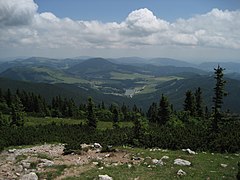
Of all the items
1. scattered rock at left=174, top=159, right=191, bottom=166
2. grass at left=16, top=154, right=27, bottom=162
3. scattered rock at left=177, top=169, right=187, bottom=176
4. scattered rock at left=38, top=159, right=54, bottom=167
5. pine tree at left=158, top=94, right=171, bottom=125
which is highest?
scattered rock at left=177, top=169, right=187, bottom=176

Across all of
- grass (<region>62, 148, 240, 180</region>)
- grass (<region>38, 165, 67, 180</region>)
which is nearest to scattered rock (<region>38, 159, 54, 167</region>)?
grass (<region>38, 165, 67, 180</region>)

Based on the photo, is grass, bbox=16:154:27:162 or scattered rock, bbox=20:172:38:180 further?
grass, bbox=16:154:27:162

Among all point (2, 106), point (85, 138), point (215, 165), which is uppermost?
point (215, 165)

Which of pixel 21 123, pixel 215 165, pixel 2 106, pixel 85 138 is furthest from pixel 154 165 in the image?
pixel 2 106

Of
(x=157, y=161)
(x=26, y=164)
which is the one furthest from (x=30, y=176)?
(x=157, y=161)

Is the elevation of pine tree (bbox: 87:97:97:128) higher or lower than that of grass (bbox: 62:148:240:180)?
lower

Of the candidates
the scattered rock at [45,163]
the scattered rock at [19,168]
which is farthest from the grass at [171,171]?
the scattered rock at [19,168]

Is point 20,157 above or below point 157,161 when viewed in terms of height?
below

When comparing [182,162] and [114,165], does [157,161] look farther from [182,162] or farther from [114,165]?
[114,165]

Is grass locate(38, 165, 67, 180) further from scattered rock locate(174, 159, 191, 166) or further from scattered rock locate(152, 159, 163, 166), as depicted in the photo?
scattered rock locate(174, 159, 191, 166)

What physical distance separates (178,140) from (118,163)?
1244cm

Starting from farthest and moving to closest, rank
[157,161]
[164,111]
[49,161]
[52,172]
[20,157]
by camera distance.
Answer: [164,111] → [20,157] → [49,161] → [157,161] → [52,172]

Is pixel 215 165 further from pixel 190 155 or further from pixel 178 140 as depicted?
pixel 178 140

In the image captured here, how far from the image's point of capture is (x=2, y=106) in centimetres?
10294
